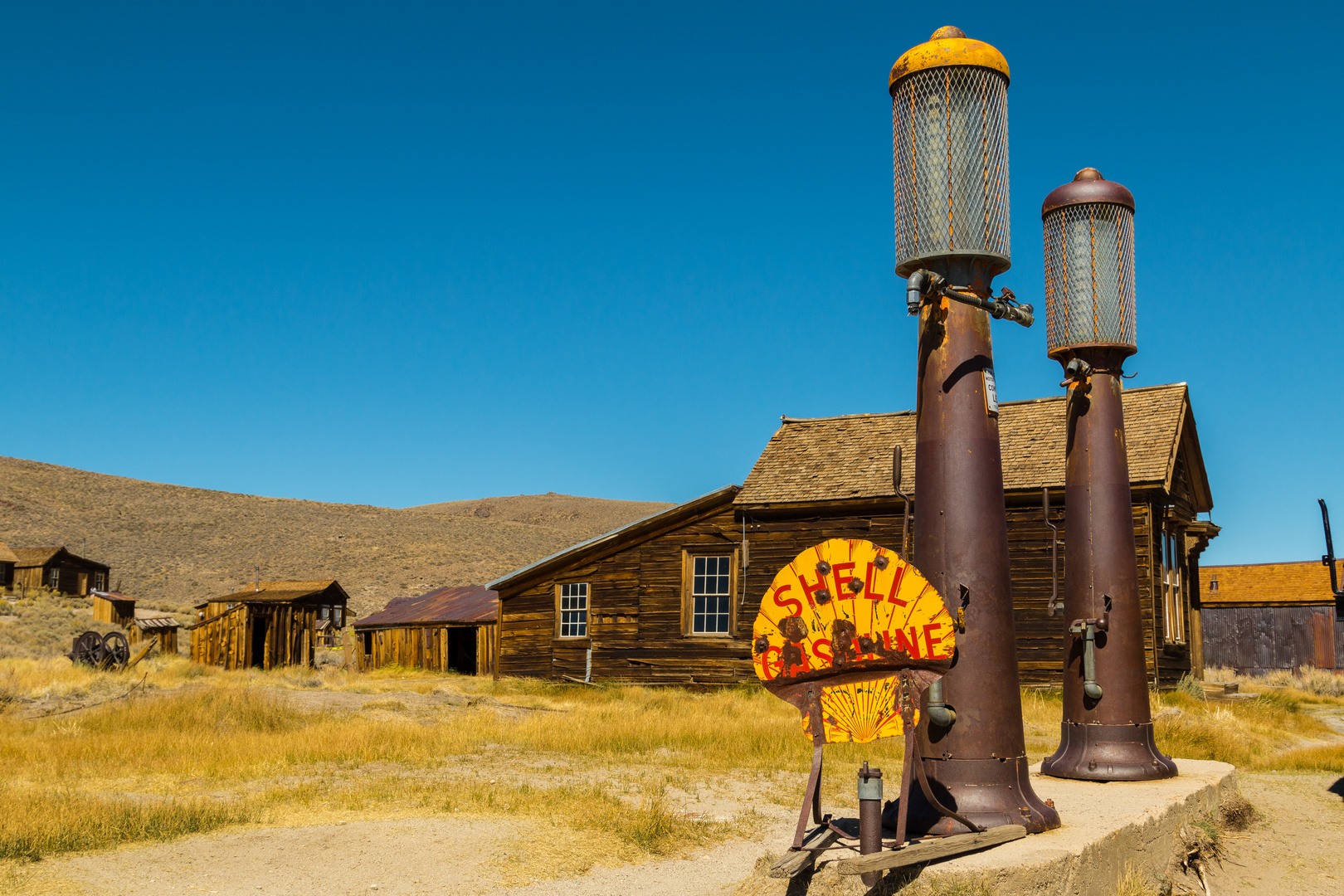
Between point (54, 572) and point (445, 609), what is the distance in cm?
2670

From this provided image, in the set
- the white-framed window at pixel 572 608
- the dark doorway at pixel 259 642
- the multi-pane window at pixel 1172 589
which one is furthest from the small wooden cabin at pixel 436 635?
the multi-pane window at pixel 1172 589

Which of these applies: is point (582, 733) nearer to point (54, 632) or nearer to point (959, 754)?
point (959, 754)

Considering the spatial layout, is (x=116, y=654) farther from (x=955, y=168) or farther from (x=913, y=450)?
(x=955, y=168)

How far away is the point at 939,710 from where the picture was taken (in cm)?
544

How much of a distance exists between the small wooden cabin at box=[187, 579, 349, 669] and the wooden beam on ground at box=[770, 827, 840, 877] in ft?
74.9

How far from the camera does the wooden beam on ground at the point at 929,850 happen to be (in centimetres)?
444

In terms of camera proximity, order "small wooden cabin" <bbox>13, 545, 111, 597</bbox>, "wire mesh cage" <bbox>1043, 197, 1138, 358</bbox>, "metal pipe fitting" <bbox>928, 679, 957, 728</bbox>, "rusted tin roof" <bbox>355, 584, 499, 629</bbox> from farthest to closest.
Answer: "small wooden cabin" <bbox>13, 545, 111, 597</bbox>
"rusted tin roof" <bbox>355, 584, 499, 629</bbox>
"wire mesh cage" <bbox>1043, 197, 1138, 358</bbox>
"metal pipe fitting" <bbox>928, 679, 957, 728</bbox>

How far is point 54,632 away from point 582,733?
86.9 ft

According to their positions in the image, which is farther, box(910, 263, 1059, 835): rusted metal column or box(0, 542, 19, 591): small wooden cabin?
box(0, 542, 19, 591): small wooden cabin

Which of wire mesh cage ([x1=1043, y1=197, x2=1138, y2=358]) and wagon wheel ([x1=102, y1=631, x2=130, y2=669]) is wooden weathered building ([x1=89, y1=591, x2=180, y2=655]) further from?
wire mesh cage ([x1=1043, y1=197, x2=1138, y2=358])

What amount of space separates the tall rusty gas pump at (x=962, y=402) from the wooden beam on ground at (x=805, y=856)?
0.45 metres

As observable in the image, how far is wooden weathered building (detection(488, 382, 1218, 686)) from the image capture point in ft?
53.8

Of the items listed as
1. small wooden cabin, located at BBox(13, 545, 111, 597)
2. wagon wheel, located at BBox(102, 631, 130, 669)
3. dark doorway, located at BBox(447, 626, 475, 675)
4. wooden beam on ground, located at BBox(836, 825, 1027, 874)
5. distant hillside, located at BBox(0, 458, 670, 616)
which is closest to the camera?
wooden beam on ground, located at BBox(836, 825, 1027, 874)

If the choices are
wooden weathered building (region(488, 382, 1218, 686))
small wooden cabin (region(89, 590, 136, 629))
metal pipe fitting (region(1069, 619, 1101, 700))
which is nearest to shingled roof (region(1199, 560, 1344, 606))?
wooden weathered building (region(488, 382, 1218, 686))
